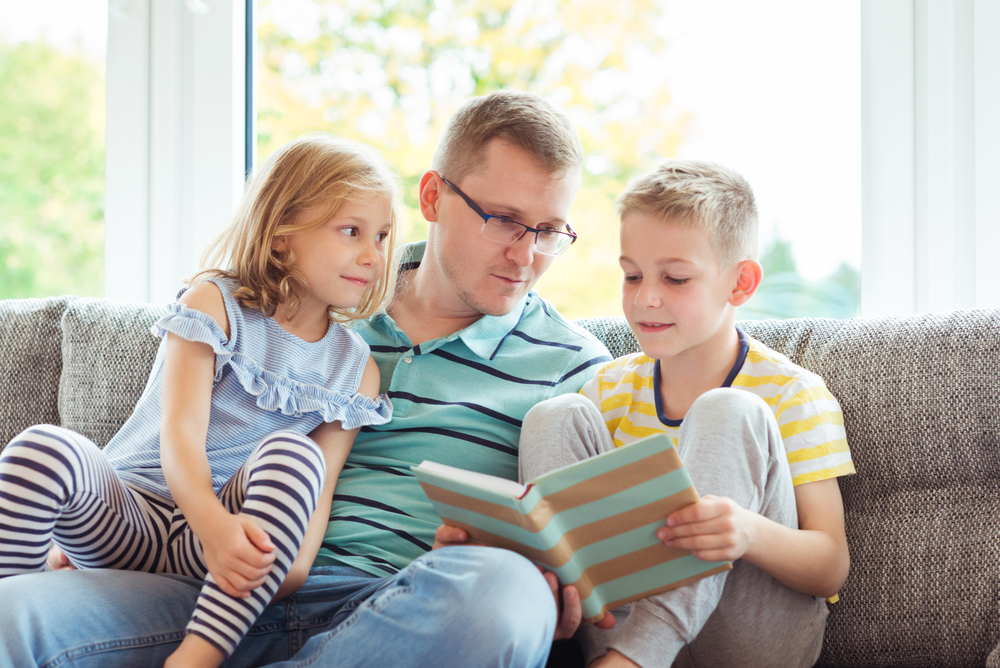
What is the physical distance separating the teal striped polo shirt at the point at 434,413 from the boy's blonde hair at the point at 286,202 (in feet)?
0.57

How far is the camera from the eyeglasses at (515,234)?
1387 mm

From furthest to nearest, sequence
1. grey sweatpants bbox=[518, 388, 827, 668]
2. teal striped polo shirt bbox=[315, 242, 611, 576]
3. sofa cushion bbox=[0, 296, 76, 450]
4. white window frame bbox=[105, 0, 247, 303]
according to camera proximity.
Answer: white window frame bbox=[105, 0, 247, 303]
sofa cushion bbox=[0, 296, 76, 450]
teal striped polo shirt bbox=[315, 242, 611, 576]
grey sweatpants bbox=[518, 388, 827, 668]

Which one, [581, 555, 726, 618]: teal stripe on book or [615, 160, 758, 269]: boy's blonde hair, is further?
[615, 160, 758, 269]: boy's blonde hair

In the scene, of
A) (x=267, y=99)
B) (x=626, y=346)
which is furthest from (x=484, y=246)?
(x=267, y=99)

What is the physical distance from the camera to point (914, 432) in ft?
4.05

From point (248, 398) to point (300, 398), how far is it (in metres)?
0.08

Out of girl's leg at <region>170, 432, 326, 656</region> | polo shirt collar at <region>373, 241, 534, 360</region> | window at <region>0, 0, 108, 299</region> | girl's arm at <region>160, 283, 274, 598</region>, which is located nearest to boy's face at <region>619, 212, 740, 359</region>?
polo shirt collar at <region>373, 241, 534, 360</region>

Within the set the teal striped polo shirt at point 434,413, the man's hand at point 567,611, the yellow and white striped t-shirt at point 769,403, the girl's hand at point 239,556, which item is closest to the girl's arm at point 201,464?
the girl's hand at point 239,556

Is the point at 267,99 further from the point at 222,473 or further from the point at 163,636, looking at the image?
the point at 163,636

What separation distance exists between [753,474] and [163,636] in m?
0.80

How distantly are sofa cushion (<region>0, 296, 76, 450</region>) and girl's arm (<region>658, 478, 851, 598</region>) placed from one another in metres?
1.33

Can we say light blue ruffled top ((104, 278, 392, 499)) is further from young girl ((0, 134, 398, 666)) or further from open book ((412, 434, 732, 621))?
Result: open book ((412, 434, 732, 621))

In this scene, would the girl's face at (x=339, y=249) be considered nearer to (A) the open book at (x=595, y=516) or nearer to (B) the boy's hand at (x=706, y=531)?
(A) the open book at (x=595, y=516)

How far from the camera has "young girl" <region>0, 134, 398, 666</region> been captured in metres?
1.00
